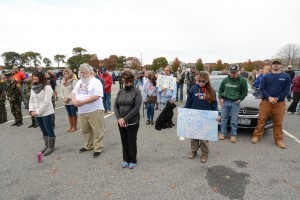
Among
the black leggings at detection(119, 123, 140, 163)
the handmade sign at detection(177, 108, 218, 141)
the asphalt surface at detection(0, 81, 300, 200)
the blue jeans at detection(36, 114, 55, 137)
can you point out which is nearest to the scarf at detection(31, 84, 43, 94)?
the blue jeans at detection(36, 114, 55, 137)

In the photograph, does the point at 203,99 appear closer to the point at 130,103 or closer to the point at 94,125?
the point at 130,103

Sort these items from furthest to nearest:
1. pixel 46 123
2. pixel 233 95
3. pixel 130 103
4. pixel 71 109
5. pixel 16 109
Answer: pixel 16 109 < pixel 71 109 < pixel 233 95 < pixel 46 123 < pixel 130 103

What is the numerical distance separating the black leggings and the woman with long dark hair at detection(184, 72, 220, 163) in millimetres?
1242

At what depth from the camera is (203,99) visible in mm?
3971

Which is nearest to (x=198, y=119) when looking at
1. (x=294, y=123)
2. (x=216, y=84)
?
(x=216, y=84)

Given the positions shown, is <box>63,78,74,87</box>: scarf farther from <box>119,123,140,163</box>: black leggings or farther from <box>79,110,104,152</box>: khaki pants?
<box>119,123,140,163</box>: black leggings

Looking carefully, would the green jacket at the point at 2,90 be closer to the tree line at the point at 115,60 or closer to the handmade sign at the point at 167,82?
the handmade sign at the point at 167,82

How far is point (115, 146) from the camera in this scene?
496 cm

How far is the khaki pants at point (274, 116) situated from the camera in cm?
478

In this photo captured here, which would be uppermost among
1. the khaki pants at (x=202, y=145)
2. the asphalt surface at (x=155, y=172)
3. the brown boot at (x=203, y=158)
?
the khaki pants at (x=202, y=145)

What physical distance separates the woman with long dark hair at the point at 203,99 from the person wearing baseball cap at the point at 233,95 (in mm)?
1251

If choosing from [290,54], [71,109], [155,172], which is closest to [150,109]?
[71,109]

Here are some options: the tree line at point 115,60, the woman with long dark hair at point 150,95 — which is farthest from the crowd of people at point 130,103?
the tree line at point 115,60

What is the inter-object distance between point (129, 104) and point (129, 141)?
28.4 inches
